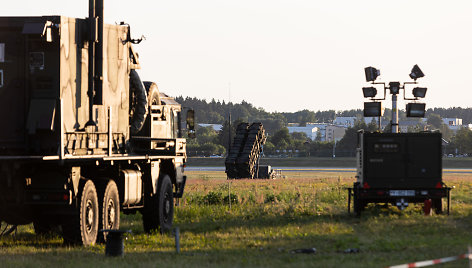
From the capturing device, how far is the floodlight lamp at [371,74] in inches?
1046

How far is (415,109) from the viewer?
26.6 meters

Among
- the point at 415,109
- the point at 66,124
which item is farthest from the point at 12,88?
the point at 415,109

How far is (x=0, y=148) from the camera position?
15.9 m

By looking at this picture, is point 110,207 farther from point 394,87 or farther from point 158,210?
point 394,87

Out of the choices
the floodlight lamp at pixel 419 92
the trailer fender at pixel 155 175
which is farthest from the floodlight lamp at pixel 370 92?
the trailer fender at pixel 155 175

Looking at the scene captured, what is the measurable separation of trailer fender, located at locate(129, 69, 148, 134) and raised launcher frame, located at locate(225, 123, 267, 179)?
4201 centimetres

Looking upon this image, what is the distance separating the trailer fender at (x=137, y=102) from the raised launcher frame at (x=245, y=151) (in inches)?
1654

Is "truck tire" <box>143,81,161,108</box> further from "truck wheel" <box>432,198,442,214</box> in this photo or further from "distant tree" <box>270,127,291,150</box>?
"distant tree" <box>270,127,291,150</box>

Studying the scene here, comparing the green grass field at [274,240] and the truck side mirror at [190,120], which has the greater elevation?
the truck side mirror at [190,120]

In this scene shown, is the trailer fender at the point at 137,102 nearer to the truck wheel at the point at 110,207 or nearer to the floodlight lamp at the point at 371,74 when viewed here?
the truck wheel at the point at 110,207

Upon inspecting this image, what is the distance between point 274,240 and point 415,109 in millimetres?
10071

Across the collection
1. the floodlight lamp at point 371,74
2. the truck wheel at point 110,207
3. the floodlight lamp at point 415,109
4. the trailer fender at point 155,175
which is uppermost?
the floodlight lamp at point 371,74

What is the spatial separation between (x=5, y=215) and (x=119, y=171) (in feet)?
9.34

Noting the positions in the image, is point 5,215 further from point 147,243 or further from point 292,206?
point 292,206
